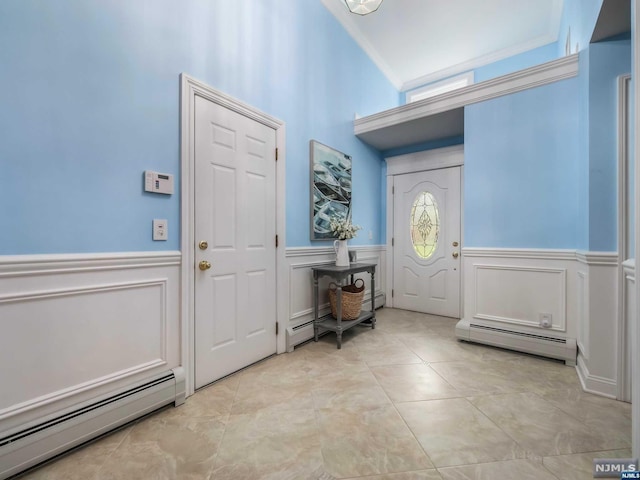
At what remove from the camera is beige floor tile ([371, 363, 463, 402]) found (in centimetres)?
184

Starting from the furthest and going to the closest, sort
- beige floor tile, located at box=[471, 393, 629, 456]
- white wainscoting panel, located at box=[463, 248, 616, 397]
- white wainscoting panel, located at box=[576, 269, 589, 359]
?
white wainscoting panel, located at box=[576, 269, 589, 359]
white wainscoting panel, located at box=[463, 248, 616, 397]
beige floor tile, located at box=[471, 393, 629, 456]

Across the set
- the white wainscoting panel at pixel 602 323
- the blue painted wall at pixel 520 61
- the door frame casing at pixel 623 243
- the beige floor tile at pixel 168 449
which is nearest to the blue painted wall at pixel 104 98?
the beige floor tile at pixel 168 449

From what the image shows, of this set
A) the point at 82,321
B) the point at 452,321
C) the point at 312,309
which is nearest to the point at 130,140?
the point at 82,321

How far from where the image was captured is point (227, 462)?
1289 mm

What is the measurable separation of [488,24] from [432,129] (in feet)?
5.03

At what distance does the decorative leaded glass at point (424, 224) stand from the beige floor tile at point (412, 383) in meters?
1.98

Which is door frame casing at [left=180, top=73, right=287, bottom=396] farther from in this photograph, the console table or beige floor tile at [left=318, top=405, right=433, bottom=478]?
the console table

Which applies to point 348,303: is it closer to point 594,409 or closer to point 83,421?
point 594,409

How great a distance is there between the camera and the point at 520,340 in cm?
253

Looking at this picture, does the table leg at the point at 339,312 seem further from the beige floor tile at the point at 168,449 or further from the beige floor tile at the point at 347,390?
the beige floor tile at the point at 168,449

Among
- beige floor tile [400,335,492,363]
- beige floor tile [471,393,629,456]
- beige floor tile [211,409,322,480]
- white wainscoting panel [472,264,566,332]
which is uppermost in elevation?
white wainscoting panel [472,264,566,332]

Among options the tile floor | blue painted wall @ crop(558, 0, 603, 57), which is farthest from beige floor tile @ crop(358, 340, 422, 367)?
blue painted wall @ crop(558, 0, 603, 57)

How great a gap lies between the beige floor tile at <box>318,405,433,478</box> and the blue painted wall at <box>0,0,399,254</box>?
1436 mm

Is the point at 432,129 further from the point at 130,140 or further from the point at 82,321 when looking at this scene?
the point at 82,321
